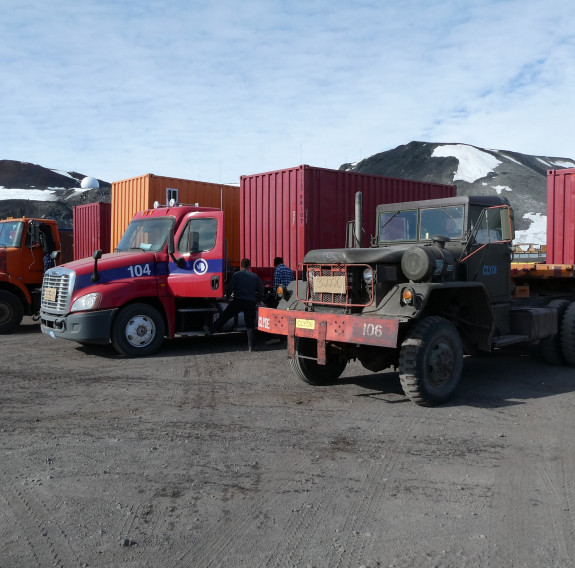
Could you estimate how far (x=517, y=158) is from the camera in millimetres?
36812

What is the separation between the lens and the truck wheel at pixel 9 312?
11.9m

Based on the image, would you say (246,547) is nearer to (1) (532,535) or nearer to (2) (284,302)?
(1) (532,535)

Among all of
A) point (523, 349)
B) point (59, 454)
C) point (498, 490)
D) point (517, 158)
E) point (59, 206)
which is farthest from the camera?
point (517, 158)

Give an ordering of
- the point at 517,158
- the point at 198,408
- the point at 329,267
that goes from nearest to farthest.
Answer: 1. the point at 198,408
2. the point at 329,267
3. the point at 517,158

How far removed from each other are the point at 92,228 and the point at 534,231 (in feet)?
67.3

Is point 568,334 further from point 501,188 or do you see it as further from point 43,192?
point 43,192

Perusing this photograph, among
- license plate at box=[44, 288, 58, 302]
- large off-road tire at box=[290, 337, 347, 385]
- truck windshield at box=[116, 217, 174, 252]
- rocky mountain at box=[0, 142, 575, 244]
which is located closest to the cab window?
truck windshield at box=[116, 217, 174, 252]

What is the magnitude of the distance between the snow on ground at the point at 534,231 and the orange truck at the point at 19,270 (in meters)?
22.0

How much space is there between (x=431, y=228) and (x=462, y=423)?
2538 mm

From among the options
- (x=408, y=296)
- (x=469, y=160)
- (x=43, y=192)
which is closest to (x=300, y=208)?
(x=408, y=296)

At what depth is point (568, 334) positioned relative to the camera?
8133mm

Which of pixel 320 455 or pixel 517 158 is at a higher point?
pixel 517 158

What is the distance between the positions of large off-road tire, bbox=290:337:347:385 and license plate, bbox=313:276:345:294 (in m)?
0.63

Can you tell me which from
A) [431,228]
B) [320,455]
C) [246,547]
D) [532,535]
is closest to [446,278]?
[431,228]
